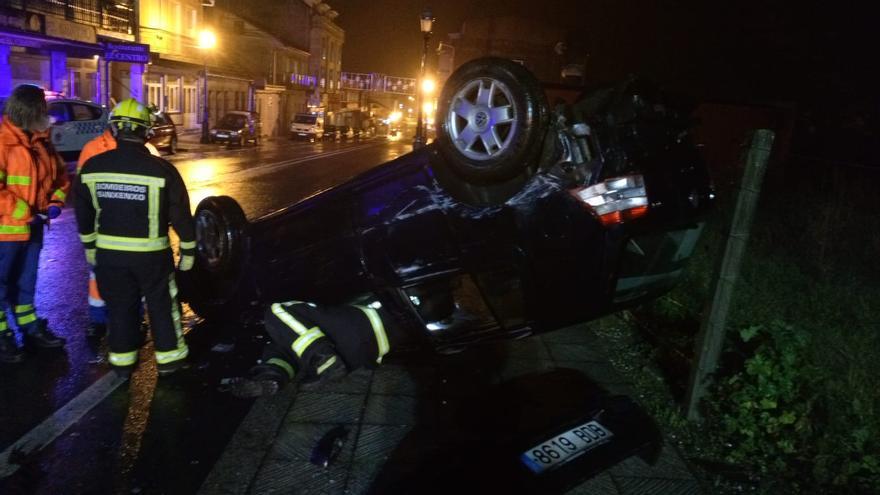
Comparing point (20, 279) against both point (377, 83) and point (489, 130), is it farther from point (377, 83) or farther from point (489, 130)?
point (377, 83)

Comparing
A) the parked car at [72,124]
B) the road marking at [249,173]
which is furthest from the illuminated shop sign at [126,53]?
the parked car at [72,124]

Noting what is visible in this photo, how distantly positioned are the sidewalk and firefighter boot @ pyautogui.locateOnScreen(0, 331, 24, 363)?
1721mm

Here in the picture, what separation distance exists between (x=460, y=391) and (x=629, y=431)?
1784 mm

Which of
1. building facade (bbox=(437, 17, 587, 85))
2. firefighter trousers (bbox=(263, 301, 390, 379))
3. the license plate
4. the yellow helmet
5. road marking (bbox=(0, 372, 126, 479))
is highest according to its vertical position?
building facade (bbox=(437, 17, 587, 85))

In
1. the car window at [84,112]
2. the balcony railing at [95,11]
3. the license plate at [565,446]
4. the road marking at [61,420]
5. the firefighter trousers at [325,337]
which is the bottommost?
the road marking at [61,420]

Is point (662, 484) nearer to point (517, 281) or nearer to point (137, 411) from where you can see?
point (517, 281)

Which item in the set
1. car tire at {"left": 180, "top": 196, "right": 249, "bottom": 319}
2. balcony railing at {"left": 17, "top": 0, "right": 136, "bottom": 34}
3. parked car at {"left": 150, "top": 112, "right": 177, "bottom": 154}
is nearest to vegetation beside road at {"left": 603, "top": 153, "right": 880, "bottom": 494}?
car tire at {"left": 180, "top": 196, "right": 249, "bottom": 319}

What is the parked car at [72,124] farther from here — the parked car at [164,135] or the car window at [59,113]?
the parked car at [164,135]

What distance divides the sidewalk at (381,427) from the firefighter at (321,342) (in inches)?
9.6

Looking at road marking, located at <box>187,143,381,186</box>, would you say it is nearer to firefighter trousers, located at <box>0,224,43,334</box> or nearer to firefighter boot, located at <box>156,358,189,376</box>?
firefighter trousers, located at <box>0,224,43,334</box>

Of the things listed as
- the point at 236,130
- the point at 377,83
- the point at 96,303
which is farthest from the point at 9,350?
the point at 377,83

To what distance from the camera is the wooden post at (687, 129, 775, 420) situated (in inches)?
134

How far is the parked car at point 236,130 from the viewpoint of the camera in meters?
27.5

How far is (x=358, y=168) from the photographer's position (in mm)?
20828
